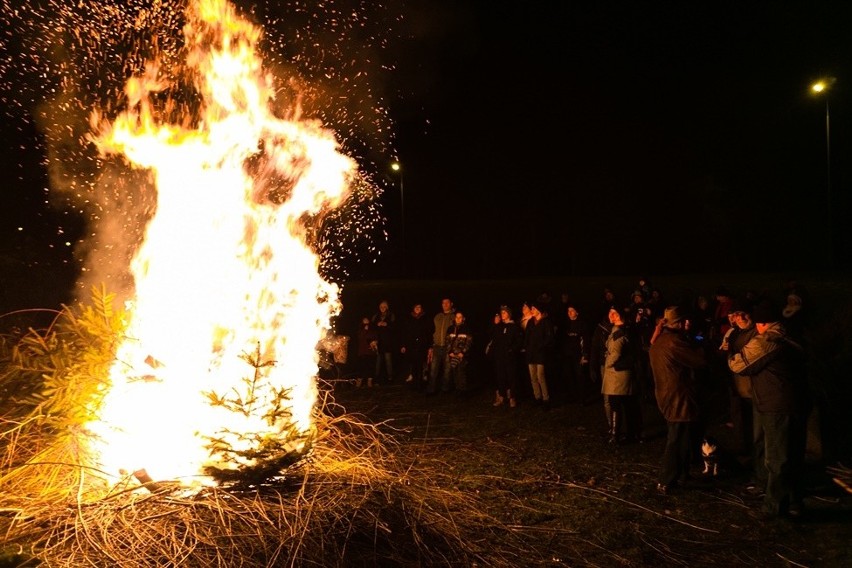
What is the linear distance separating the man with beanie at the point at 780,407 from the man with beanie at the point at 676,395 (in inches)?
Result: 27.9

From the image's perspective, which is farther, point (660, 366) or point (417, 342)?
point (417, 342)

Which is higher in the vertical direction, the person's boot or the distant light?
the distant light

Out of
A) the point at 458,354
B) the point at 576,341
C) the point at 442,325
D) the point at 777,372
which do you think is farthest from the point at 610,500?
the point at 442,325

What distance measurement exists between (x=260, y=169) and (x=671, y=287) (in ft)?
45.8

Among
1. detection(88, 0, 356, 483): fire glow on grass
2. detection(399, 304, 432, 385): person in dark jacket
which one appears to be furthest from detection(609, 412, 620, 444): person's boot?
detection(399, 304, 432, 385): person in dark jacket

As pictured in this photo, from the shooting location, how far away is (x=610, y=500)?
20.6 ft

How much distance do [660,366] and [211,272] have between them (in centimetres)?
464

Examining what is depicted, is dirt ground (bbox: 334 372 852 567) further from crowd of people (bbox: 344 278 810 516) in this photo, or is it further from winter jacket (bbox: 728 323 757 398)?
winter jacket (bbox: 728 323 757 398)

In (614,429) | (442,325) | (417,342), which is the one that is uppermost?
(442,325)

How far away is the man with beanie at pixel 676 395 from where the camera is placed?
21.4ft

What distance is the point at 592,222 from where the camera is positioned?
26.5 metres

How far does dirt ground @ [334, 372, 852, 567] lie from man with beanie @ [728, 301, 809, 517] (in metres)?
0.25

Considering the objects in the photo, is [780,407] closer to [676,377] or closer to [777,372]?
[777,372]

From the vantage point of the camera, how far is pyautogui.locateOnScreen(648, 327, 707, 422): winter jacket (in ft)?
21.5
